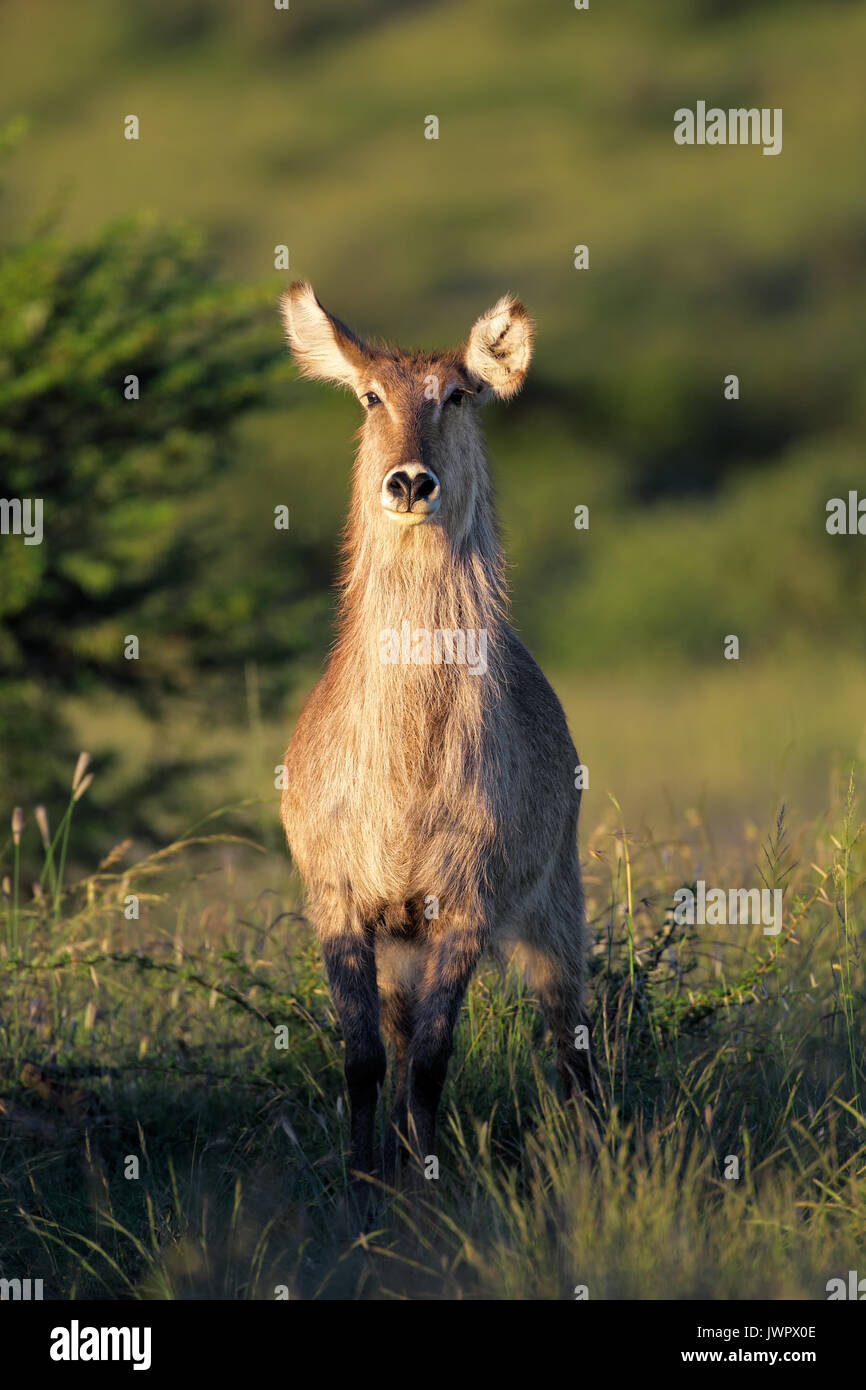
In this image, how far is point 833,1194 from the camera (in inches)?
161

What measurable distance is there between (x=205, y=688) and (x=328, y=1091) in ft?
16.1

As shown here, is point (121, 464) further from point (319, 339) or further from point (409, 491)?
point (409, 491)

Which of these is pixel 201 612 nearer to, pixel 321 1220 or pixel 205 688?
pixel 205 688

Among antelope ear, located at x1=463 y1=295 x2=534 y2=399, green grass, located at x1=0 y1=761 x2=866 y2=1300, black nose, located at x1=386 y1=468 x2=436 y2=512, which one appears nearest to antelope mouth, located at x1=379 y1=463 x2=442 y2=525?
black nose, located at x1=386 y1=468 x2=436 y2=512

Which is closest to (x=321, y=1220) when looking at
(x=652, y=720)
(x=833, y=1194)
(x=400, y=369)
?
(x=833, y=1194)

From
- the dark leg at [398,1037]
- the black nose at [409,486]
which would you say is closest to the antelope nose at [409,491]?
the black nose at [409,486]

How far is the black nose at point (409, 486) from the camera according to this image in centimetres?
431

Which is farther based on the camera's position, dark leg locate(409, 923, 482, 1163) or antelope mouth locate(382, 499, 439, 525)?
dark leg locate(409, 923, 482, 1163)

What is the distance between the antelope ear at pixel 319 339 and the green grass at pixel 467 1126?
149 cm

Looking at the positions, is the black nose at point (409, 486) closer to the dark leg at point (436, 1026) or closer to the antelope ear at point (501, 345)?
the antelope ear at point (501, 345)

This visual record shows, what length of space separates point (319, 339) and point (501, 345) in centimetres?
57

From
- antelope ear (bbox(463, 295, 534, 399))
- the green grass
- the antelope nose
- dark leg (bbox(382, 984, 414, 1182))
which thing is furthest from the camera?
dark leg (bbox(382, 984, 414, 1182))

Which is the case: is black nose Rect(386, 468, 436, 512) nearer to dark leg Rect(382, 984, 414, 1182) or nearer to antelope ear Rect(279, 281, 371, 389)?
antelope ear Rect(279, 281, 371, 389)

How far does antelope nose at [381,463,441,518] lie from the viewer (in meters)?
4.30
